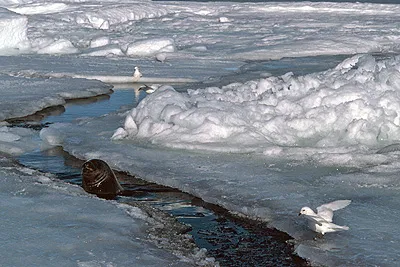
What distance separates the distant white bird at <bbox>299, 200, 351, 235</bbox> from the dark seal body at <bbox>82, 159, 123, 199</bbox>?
164 cm

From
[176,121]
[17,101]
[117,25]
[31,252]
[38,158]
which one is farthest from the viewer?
[117,25]

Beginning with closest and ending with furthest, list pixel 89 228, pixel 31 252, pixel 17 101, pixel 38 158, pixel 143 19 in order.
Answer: pixel 31 252
pixel 89 228
pixel 38 158
pixel 17 101
pixel 143 19

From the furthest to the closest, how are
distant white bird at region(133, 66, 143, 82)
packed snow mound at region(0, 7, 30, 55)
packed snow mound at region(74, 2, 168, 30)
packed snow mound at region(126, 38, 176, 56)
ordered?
packed snow mound at region(74, 2, 168, 30) → packed snow mound at region(126, 38, 176, 56) → packed snow mound at region(0, 7, 30, 55) → distant white bird at region(133, 66, 143, 82)

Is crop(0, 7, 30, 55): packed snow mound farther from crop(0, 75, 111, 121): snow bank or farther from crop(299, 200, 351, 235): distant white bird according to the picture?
A: crop(299, 200, 351, 235): distant white bird

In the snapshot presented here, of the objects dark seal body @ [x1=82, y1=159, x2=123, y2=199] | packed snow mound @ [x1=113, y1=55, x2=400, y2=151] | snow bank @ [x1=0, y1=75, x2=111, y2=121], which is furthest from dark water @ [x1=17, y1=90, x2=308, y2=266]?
snow bank @ [x1=0, y1=75, x2=111, y2=121]

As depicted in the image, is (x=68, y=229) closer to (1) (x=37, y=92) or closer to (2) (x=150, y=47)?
(1) (x=37, y=92)

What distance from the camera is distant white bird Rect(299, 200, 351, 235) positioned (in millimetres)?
4262

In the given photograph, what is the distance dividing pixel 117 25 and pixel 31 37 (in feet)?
16.4

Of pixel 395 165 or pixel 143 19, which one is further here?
pixel 143 19

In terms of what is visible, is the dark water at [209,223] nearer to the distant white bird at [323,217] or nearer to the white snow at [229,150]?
the white snow at [229,150]

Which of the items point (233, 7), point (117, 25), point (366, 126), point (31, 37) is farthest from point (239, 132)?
point (233, 7)

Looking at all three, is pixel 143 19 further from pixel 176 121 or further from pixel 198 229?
pixel 198 229

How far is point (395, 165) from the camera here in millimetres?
5574

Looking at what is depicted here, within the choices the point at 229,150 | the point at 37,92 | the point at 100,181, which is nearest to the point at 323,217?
the point at 100,181
